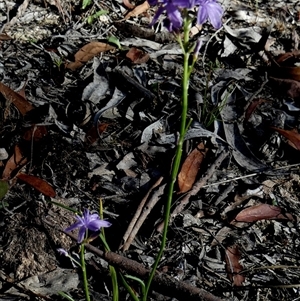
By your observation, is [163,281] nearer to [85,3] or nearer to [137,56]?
[137,56]

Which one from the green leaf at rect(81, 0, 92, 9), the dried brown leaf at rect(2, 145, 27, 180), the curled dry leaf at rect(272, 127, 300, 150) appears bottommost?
the dried brown leaf at rect(2, 145, 27, 180)

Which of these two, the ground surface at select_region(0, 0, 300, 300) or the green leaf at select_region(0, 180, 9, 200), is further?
the green leaf at select_region(0, 180, 9, 200)

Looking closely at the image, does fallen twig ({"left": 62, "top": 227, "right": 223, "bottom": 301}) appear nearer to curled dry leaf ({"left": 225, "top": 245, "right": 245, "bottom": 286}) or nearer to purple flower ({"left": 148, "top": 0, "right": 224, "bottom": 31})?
curled dry leaf ({"left": 225, "top": 245, "right": 245, "bottom": 286})

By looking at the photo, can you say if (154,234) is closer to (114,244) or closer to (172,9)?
(114,244)

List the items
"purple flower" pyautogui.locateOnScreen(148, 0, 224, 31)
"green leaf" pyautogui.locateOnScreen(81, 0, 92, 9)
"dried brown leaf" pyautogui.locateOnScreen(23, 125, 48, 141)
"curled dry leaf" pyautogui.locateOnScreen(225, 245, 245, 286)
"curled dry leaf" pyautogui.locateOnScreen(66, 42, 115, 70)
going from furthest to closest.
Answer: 1. "green leaf" pyautogui.locateOnScreen(81, 0, 92, 9)
2. "curled dry leaf" pyautogui.locateOnScreen(66, 42, 115, 70)
3. "dried brown leaf" pyautogui.locateOnScreen(23, 125, 48, 141)
4. "curled dry leaf" pyautogui.locateOnScreen(225, 245, 245, 286)
5. "purple flower" pyautogui.locateOnScreen(148, 0, 224, 31)

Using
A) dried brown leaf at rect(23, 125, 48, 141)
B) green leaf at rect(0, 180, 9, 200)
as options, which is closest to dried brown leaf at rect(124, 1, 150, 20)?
dried brown leaf at rect(23, 125, 48, 141)

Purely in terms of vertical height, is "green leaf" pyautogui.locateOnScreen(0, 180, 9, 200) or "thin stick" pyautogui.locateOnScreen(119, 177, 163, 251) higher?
"green leaf" pyautogui.locateOnScreen(0, 180, 9, 200)

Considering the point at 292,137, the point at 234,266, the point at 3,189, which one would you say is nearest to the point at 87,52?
the point at 3,189
